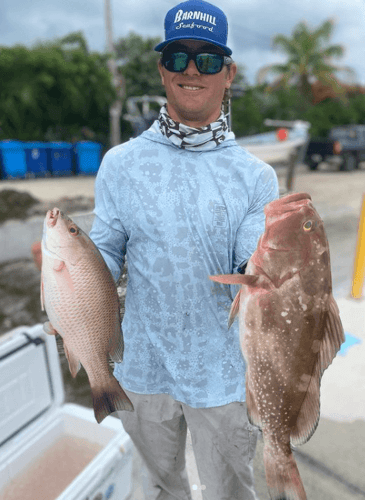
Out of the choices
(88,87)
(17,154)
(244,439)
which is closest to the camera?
(244,439)

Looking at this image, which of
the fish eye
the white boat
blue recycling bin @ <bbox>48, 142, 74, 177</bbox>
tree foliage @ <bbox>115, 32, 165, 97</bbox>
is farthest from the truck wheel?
the fish eye

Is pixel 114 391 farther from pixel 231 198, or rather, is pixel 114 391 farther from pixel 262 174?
pixel 262 174

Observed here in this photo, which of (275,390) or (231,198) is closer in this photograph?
(275,390)

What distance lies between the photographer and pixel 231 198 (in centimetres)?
184

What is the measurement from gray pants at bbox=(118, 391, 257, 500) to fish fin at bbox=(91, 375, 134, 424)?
0.30 metres

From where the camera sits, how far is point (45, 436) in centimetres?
311

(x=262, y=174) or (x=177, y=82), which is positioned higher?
(x=177, y=82)

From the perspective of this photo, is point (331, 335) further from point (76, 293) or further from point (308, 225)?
point (76, 293)

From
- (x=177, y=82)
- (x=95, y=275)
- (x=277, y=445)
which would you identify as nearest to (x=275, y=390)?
(x=277, y=445)

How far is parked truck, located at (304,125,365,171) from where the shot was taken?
818 inches

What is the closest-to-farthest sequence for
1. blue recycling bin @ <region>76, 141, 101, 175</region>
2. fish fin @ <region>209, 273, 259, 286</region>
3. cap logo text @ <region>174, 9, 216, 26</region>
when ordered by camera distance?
fish fin @ <region>209, 273, 259, 286</region> < cap logo text @ <region>174, 9, 216, 26</region> < blue recycling bin @ <region>76, 141, 101, 175</region>

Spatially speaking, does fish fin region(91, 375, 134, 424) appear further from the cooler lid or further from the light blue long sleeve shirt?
the cooler lid

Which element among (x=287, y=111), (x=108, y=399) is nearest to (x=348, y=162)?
(x=287, y=111)

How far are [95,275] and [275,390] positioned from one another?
773mm
